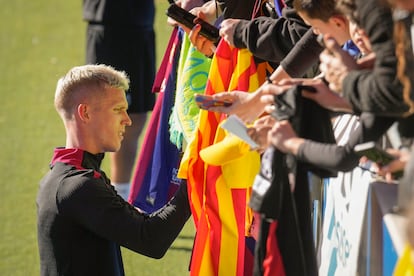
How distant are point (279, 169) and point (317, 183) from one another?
1.16m

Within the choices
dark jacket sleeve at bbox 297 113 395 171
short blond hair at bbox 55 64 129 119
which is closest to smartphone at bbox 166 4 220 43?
short blond hair at bbox 55 64 129 119

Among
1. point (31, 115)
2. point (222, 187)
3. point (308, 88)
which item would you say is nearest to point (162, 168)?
point (222, 187)

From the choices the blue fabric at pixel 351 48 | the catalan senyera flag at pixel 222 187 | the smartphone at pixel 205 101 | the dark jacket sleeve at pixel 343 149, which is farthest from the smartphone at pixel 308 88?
the catalan senyera flag at pixel 222 187

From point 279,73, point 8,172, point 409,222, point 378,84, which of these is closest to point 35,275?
point 8,172

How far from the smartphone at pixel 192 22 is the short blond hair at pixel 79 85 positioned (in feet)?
1.92

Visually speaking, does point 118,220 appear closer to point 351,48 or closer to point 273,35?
point 273,35

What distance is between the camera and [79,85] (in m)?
4.14

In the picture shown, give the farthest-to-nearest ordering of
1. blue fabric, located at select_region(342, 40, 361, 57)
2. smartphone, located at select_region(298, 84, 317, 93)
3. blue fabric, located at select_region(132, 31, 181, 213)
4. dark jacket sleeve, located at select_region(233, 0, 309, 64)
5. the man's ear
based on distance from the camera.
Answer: blue fabric, located at select_region(132, 31, 181, 213)
the man's ear
dark jacket sleeve, located at select_region(233, 0, 309, 64)
blue fabric, located at select_region(342, 40, 361, 57)
smartphone, located at select_region(298, 84, 317, 93)

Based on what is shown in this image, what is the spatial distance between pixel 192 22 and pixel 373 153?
1751mm

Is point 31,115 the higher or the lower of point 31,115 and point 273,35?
the lower

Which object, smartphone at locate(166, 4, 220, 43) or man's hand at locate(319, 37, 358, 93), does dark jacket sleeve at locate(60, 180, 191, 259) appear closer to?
smartphone at locate(166, 4, 220, 43)

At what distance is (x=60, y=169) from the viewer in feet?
13.2

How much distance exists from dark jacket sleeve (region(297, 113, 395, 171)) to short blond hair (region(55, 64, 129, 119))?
131 cm

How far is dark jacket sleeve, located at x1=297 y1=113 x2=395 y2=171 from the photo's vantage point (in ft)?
10.1
